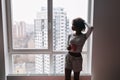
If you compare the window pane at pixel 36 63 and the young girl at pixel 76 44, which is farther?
the window pane at pixel 36 63

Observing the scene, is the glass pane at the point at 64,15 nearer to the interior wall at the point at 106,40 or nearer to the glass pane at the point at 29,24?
the glass pane at the point at 29,24

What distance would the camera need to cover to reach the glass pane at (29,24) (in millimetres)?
2939

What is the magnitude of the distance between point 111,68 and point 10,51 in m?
1.74

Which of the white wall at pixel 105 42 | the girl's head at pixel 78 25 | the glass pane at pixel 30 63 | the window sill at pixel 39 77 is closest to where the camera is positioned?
the girl's head at pixel 78 25

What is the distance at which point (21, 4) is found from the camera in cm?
294

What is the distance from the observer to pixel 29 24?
298cm

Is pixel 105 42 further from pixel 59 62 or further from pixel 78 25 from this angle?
pixel 59 62

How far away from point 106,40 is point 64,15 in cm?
81

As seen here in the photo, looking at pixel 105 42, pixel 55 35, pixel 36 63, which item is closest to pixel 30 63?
pixel 36 63

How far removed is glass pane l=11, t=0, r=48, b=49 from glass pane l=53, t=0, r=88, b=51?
0.17 meters

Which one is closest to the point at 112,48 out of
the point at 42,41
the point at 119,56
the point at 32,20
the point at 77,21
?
the point at 119,56

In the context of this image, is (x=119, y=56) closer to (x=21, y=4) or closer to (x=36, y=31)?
(x=36, y=31)

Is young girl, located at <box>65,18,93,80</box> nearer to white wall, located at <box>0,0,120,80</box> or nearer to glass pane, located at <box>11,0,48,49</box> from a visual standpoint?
white wall, located at <box>0,0,120,80</box>

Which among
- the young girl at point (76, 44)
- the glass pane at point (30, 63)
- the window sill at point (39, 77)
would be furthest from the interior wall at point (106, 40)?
the glass pane at point (30, 63)
